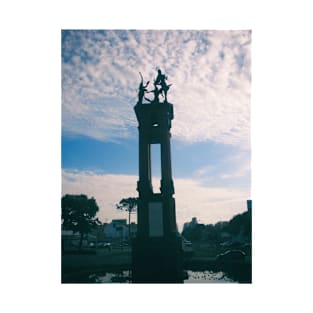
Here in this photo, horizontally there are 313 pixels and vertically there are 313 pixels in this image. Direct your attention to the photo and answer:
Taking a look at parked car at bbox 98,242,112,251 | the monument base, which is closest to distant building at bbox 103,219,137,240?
parked car at bbox 98,242,112,251

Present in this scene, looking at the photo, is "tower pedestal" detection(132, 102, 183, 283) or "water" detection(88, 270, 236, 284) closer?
"water" detection(88, 270, 236, 284)

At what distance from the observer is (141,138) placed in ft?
39.7

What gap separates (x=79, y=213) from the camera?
14016mm

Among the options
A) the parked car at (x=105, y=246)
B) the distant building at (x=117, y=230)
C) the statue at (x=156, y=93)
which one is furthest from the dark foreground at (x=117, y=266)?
the statue at (x=156, y=93)

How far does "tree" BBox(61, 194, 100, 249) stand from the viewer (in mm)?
12625

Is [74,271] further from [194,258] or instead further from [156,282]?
[194,258]

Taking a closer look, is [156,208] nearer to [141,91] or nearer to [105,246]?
[141,91]

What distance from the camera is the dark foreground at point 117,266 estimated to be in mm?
10532

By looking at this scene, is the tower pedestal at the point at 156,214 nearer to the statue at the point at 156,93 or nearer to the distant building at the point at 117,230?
the statue at the point at 156,93

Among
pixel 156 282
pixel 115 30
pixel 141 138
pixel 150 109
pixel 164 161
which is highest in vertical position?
pixel 115 30

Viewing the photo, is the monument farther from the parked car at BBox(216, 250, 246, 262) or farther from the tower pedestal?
the parked car at BBox(216, 250, 246, 262)

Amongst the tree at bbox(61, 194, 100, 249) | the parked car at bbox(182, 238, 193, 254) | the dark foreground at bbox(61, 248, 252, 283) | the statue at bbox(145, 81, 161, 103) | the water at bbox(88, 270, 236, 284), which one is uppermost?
the statue at bbox(145, 81, 161, 103)
